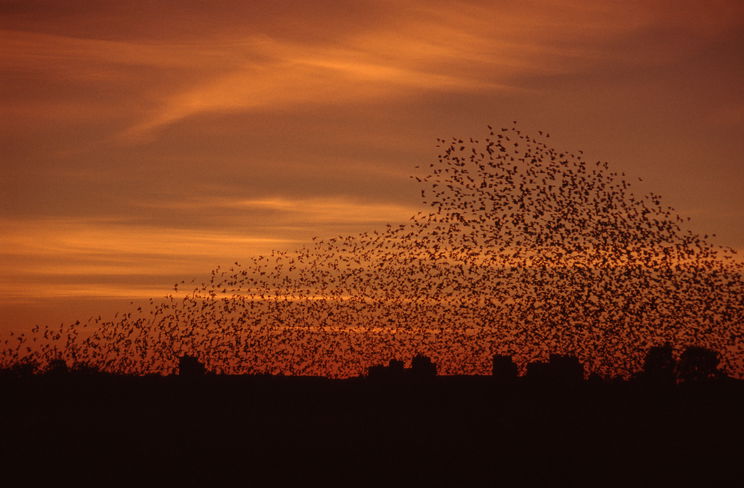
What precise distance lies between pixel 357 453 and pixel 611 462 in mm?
8610

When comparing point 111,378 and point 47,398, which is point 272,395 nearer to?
point 111,378

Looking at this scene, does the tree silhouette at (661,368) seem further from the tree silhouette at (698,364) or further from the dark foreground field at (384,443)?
the dark foreground field at (384,443)

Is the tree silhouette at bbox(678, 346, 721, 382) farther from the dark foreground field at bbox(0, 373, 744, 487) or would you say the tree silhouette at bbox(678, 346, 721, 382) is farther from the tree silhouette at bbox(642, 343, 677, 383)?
the dark foreground field at bbox(0, 373, 744, 487)

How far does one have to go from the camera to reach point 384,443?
31734 millimetres

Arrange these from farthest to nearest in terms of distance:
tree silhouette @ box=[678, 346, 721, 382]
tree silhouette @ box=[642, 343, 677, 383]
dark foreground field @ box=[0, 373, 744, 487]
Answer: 1. tree silhouette @ box=[678, 346, 721, 382]
2. tree silhouette @ box=[642, 343, 677, 383]
3. dark foreground field @ box=[0, 373, 744, 487]

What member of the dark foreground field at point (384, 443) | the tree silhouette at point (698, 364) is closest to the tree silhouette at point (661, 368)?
the tree silhouette at point (698, 364)

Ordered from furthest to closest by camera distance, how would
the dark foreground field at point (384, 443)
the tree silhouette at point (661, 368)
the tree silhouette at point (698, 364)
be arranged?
the tree silhouette at point (698, 364), the tree silhouette at point (661, 368), the dark foreground field at point (384, 443)

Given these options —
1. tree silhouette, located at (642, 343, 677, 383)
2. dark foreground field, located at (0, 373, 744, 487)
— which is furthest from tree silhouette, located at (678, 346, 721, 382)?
dark foreground field, located at (0, 373, 744, 487)

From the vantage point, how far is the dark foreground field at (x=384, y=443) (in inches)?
1098

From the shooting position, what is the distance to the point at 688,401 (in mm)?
47406

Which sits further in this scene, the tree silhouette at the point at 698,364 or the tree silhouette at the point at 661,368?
the tree silhouette at the point at 698,364

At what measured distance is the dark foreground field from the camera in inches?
1098

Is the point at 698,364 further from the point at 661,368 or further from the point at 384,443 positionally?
the point at 384,443

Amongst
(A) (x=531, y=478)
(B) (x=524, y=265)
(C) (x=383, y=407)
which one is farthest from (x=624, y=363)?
(A) (x=531, y=478)
